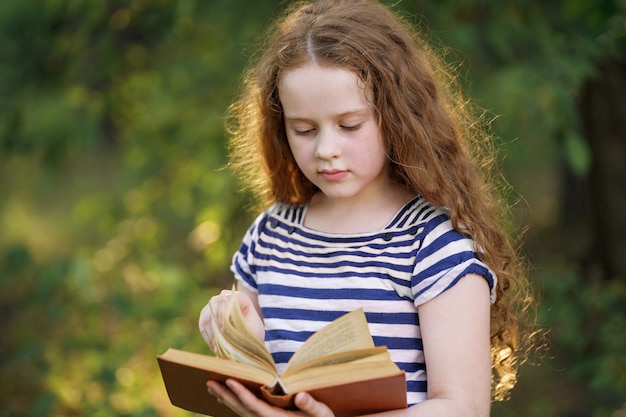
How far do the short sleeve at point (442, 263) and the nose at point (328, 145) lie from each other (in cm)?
24

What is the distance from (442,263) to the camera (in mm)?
1646

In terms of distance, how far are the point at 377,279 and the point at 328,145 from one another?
0.28m

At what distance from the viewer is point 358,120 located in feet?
5.55

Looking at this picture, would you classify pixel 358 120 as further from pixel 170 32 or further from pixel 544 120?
pixel 170 32

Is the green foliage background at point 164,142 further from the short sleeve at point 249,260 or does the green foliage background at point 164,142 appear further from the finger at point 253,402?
the finger at point 253,402

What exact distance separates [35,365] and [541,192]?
222 inches

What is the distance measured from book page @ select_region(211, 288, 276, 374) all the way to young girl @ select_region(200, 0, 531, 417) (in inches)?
2.7

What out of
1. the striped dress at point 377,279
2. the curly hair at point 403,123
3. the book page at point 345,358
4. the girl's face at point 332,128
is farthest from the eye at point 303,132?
the book page at point 345,358

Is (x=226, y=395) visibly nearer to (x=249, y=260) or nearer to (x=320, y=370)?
(x=320, y=370)

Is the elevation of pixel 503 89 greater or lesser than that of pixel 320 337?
greater

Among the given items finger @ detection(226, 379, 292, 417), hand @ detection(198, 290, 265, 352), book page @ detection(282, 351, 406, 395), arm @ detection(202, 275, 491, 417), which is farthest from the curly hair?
finger @ detection(226, 379, 292, 417)

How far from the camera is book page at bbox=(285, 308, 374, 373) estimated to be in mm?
1486

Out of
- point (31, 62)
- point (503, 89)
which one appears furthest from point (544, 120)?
point (31, 62)

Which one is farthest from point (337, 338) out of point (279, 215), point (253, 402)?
point (279, 215)
